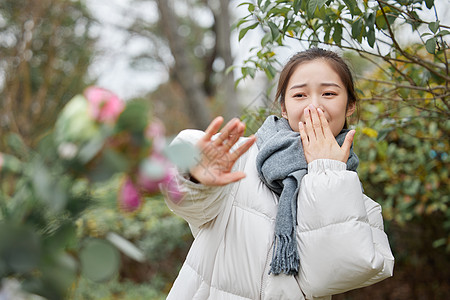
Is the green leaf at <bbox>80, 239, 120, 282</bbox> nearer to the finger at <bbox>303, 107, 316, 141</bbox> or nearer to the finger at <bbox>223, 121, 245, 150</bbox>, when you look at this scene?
the finger at <bbox>223, 121, 245, 150</bbox>

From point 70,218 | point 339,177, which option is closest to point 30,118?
point 339,177

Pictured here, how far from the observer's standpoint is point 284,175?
1.43 m

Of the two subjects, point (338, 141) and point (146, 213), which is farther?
point (146, 213)

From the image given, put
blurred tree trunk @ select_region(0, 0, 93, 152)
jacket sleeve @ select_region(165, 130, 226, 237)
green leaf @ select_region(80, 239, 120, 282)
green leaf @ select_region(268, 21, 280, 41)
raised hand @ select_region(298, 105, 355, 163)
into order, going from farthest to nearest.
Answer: blurred tree trunk @ select_region(0, 0, 93, 152) < green leaf @ select_region(268, 21, 280, 41) < raised hand @ select_region(298, 105, 355, 163) < jacket sleeve @ select_region(165, 130, 226, 237) < green leaf @ select_region(80, 239, 120, 282)

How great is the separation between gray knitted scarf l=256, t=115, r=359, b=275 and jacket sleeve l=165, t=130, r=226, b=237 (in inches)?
7.7

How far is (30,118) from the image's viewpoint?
22.0 ft

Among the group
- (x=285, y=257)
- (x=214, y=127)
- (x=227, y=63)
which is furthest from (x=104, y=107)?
(x=227, y=63)

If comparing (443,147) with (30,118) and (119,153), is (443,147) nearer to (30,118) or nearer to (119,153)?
(119,153)

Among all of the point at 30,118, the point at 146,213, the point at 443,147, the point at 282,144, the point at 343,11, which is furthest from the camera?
the point at 30,118

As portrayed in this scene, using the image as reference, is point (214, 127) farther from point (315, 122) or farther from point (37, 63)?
point (37, 63)

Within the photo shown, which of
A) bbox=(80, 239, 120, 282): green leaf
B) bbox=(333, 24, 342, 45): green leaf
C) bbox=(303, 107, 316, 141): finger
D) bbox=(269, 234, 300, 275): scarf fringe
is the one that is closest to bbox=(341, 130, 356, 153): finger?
bbox=(303, 107, 316, 141): finger

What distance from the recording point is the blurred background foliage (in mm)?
583

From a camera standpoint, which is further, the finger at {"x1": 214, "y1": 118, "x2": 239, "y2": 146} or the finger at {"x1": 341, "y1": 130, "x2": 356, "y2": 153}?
the finger at {"x1": 341, "y1": 130, "x2": 356, "y2": 153}

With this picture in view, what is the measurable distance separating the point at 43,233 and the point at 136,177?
0.14 m
